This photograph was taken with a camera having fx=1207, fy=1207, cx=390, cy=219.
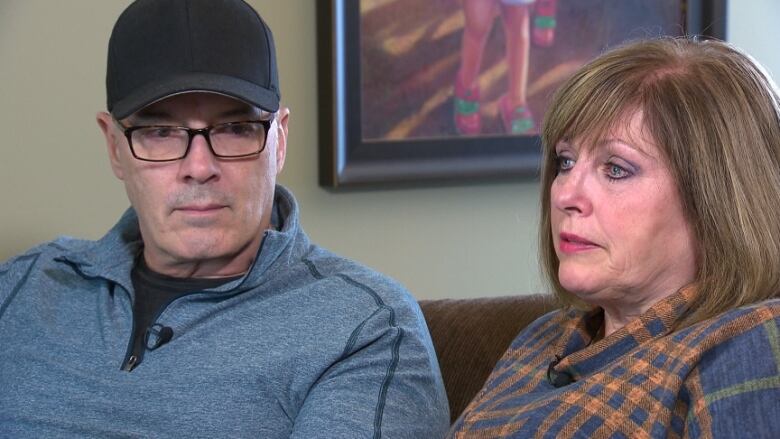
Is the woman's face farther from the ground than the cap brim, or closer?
closer

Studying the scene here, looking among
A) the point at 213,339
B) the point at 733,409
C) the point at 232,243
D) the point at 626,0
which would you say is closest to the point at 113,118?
the point at 232,243

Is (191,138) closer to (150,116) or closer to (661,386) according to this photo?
(150,116)

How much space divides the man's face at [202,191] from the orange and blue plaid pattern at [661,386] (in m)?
0.52

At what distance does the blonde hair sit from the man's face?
0.61 metres

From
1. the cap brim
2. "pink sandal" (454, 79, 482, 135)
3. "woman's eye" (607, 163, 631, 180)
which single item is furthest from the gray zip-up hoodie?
"pink sandal" (454, 79, 482, 135)

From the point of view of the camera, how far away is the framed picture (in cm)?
270

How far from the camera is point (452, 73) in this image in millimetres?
2855

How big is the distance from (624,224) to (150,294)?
2.87 feet

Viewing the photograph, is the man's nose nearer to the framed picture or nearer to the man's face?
the man's face

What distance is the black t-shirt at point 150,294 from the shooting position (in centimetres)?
192

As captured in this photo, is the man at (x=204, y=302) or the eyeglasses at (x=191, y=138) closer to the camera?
the man at (x=204, y=302)

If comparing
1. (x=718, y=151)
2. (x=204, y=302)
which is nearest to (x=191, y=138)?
(x=204, y=302)

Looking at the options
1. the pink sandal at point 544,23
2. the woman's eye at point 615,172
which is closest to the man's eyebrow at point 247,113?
the woman's eye at point 615,172

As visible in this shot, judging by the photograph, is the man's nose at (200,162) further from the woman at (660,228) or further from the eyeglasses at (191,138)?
the woman at (660,228)
